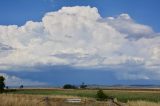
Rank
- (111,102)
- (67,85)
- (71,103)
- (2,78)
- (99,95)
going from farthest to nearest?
(67,85)
(2,78)
(99,95)
(71,103)
(111,102)

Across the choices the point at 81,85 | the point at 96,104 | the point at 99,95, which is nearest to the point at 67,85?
the point at 81,85

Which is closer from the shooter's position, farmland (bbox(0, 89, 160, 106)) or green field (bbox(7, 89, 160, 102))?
farmland (bbox(0, 89, 160, 106))

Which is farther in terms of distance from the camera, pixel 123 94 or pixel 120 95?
pixel 123 94

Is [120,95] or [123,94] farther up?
[123,94]

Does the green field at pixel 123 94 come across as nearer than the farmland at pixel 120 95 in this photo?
No

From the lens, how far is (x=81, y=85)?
524 feet

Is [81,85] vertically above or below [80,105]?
above

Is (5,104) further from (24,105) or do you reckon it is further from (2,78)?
(2,78)

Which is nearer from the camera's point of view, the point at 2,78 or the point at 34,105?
the point at 34,105

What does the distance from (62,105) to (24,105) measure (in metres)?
2.59

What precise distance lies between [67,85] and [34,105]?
12582 cm

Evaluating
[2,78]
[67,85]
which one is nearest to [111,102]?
[2,78]

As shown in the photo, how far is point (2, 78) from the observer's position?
10056cm

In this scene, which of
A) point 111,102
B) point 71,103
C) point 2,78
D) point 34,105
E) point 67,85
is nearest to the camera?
point 111,102
